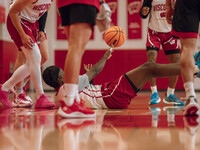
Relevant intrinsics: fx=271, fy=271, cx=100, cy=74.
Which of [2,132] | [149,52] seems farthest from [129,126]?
[149,52]

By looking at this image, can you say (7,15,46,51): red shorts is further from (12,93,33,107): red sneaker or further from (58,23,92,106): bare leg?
(58,23,92,106): bare leg

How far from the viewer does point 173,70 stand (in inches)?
106

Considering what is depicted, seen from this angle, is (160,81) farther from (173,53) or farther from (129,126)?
(129,126)

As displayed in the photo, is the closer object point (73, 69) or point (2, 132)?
point (2, 132)

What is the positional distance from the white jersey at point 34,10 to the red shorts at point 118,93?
105 cm

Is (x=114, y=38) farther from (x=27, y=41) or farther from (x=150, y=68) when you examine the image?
(x=27, y=41)

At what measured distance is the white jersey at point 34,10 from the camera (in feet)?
9.25

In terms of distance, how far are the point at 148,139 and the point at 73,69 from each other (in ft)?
2.77

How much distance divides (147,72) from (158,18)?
141 cm

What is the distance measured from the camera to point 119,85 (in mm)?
2682

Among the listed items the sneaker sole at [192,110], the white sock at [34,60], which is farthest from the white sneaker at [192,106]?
the white sock at [34,60]

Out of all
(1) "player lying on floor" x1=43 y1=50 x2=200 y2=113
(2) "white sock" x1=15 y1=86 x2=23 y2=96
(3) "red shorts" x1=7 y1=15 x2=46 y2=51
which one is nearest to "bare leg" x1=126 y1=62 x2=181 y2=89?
(1) "player lying on floor" x1=43 y1=50 x2=200 y2=113

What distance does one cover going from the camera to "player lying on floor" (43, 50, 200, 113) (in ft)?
8.68

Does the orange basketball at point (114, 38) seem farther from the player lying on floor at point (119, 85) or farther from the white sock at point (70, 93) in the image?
the white sock at point (70, 93)
